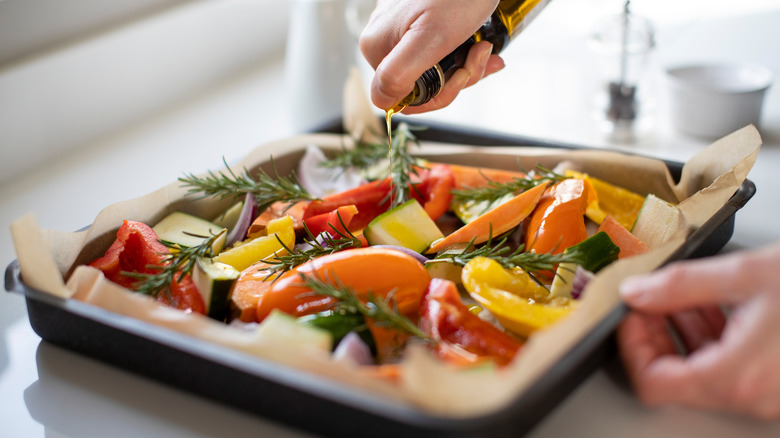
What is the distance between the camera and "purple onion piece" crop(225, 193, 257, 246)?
1201 mm

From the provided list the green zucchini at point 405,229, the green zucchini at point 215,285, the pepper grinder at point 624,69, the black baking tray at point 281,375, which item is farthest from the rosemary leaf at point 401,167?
the pepper grinder at point 624,69

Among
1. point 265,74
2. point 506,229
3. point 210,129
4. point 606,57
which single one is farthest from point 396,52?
point 265,74

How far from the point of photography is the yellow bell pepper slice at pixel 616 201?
47.6 inches

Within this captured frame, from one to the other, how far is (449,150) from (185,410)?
2.57ft

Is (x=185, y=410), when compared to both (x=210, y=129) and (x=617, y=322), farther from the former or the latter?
(x=210, y=129)

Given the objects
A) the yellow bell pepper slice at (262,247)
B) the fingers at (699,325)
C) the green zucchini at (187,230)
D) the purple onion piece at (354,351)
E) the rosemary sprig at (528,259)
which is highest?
the green zucchini at (187,230)

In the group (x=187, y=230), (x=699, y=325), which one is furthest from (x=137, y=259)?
(x=699, y=325)

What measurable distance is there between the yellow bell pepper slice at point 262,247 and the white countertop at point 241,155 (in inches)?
9.3

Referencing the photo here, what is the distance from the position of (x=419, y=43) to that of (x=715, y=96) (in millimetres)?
816

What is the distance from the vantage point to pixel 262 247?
1.12 meters

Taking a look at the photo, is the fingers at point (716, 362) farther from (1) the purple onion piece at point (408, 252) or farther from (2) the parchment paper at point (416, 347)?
(1) the purple onion piece at point (408, 252)

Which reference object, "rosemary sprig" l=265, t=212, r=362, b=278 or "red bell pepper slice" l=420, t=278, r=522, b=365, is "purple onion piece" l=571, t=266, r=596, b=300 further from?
"rosemary sprig" l=265, t=212, r=362, b=278

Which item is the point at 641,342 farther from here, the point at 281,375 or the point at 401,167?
the point at 401,167

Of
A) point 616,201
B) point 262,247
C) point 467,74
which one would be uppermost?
point 467,74
